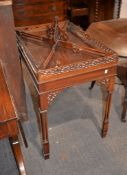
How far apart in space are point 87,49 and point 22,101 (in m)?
0.71

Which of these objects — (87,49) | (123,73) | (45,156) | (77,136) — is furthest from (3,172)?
(123,73)

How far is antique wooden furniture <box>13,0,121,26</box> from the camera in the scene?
9.23 feet

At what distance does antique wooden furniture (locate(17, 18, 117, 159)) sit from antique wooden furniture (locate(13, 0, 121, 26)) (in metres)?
1.26

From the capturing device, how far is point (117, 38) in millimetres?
1777

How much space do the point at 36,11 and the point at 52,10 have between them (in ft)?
0.68

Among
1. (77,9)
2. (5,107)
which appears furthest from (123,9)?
(5,107)

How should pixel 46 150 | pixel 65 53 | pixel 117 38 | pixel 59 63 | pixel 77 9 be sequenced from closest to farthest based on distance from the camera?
pixel 59 63 → pixel 65 53 → pixel 46 150 → pixel 117 38 → pixel 77 9

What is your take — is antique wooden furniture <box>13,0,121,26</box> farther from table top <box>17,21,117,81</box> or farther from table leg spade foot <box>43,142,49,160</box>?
table leg spade foot <box>43,142,49,160</box>

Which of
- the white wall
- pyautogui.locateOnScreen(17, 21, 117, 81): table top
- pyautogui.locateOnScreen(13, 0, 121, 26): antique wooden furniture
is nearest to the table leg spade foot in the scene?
pyautogui.locateOnScreen(17, 21, 117, 81): table top

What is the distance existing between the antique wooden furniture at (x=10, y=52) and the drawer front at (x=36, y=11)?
137 centimetres

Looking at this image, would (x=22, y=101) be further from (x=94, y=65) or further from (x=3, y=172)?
(x=94, y=65)

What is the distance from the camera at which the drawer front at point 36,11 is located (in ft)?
9.18

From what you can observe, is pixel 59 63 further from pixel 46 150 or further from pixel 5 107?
pixel 46 150

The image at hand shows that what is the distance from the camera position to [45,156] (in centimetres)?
165
